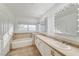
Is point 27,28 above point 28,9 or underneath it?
underneath

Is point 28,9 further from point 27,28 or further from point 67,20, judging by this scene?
point 67,20

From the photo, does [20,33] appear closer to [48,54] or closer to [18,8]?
[18,8]

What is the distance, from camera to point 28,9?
164 cm

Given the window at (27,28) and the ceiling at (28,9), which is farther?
the window at (27,28)

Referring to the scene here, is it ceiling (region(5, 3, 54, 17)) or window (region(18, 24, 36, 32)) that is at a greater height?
ceiling (region(5, 3, 54, 17))

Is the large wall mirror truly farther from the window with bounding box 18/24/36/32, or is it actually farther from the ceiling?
the window with bounding box 18/24/36/32

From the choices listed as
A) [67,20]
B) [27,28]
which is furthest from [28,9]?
[67,20]

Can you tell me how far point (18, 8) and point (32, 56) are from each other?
835mm

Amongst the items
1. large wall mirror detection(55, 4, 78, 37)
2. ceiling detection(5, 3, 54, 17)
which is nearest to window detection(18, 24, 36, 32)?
ceiling detection(5, 3, 54, 17)

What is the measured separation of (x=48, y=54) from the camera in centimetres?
147

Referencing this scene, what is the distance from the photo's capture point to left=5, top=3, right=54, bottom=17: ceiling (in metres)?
1.56

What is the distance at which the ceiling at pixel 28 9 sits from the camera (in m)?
1.56

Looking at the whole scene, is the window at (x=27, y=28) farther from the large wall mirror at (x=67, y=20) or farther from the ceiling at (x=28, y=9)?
the large wall mirror at (x=67, y=20)

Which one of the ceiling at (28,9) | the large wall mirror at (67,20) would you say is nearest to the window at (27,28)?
the ceiling at (28,9)
